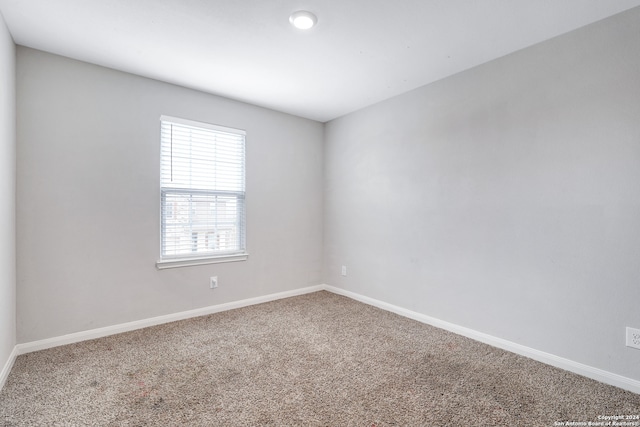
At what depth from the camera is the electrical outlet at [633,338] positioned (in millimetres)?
1903

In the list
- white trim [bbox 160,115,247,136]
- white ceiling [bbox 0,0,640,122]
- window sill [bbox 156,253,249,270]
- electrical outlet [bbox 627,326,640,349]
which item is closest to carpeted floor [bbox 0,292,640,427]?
electrical outlet [bbox 627,326,640,349]

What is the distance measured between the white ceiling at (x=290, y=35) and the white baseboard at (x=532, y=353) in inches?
92.4

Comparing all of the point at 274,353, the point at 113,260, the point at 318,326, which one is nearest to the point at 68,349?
the point at 113,260

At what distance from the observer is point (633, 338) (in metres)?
1.92

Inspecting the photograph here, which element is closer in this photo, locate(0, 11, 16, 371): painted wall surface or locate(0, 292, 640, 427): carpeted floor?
locate(0, 292, 640, 427): carpeted floor

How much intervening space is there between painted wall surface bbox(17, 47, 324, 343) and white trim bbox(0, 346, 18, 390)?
11 cm

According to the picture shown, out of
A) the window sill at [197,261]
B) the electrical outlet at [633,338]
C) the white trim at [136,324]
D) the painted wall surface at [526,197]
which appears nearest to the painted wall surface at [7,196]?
the white trim at [136,324]

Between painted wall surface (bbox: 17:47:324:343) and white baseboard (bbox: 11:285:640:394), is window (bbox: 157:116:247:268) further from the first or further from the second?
white baseboard (bbox: 11:285:640:394)

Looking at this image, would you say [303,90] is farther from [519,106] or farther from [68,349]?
[68,349]

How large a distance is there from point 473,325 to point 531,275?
684mm

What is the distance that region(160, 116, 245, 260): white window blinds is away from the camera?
3072 millimetres

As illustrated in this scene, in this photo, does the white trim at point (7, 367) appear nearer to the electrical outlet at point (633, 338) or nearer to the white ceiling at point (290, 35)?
the white ceiling at point (290, 35)

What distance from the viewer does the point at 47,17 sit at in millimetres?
2043

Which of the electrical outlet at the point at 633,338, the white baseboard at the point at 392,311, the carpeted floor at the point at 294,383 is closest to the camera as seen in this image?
the carpeted floor at the point at 294,383
